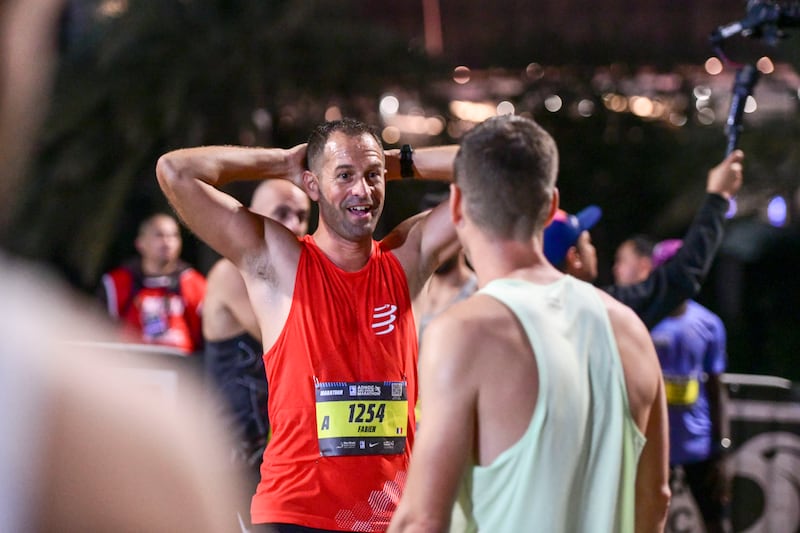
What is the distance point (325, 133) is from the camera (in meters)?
4.25

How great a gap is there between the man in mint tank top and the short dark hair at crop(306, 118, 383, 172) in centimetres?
161

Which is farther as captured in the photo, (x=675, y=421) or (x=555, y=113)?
(x=555, y=113)

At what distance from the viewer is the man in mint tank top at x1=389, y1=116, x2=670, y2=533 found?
2418 mm

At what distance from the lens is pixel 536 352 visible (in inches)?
96.4

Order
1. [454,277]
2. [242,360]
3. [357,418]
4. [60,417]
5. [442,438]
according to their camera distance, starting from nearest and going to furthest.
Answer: [60,417] → [442,438] → [357,418] → [242,360] → [454,277]

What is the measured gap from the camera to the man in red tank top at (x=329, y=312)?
3.82m

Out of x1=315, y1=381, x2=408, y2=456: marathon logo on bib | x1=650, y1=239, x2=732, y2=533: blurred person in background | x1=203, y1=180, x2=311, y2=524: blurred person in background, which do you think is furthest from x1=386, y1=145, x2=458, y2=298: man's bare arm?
x1=650, y1=239, x2=732, y2=533: blurred person in background

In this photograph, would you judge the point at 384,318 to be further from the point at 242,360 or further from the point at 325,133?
the point at 242,360

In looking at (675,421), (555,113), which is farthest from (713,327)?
(555,113)

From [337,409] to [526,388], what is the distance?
1493 millimetres

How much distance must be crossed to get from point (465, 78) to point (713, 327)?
7544 millimetres

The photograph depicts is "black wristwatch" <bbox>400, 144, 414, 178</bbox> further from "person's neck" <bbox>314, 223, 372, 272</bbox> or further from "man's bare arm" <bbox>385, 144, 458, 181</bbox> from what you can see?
"person's neck" <bbox>314, 223, 372, 272</bbox>

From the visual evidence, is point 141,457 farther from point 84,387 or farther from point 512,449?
point 512,449

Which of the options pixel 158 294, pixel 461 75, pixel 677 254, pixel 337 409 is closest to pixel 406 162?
pixel 337 409
